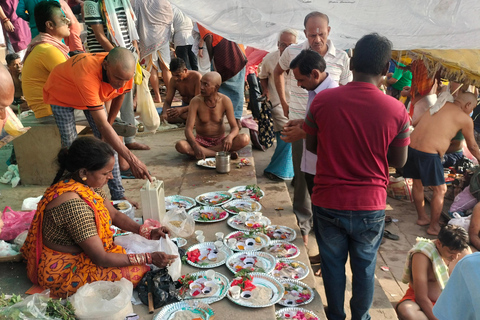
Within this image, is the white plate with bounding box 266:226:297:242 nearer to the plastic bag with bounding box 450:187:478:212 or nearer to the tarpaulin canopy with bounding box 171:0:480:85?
the tarpaulin canopy with bounding box 171:0:480:85

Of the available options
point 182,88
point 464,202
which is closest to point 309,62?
point 464,202

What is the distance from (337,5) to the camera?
7.85ft

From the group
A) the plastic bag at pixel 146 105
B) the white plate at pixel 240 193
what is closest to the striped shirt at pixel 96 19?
the plastic bag at pixel 146 105

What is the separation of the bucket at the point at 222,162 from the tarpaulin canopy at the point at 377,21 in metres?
1.82

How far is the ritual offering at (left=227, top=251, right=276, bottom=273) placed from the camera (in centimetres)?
298

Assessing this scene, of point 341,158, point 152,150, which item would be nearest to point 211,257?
point 341,158

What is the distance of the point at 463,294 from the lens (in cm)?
119

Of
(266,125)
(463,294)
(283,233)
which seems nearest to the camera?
(463,294)

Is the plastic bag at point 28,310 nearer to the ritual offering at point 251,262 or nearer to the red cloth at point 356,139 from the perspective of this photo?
the ritual offering at point 251,262

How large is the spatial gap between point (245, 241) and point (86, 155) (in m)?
1.57

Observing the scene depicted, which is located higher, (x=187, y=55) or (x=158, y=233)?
(x=187, y=55)

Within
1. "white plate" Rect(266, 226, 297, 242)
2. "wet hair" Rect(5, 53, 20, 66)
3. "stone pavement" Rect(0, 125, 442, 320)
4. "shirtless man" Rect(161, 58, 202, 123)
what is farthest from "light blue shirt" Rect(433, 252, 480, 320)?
"wet hair" Rect(5, 53, 20, 66)

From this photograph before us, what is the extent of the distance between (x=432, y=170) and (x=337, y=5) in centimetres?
331

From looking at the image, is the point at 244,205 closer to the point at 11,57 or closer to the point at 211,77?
the point at 211,77
